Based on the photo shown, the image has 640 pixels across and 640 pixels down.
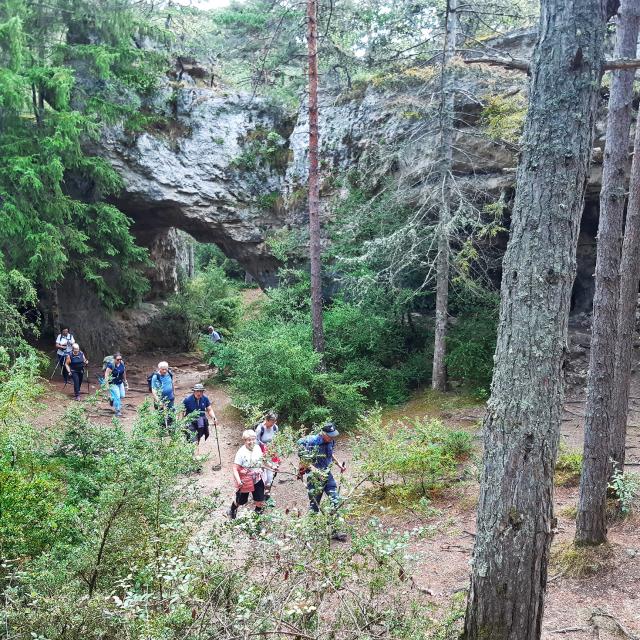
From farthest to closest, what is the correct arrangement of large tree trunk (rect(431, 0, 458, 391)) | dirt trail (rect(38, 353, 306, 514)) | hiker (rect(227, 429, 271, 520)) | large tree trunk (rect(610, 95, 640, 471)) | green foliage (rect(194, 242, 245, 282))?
green foliage (rect(194, 242, 245, 282)), large tree trunk (rect(431, 0, 458, 391)), dirt trail (rect(38, 353, 306, 514)), hiker (rect(227, 429, 271, 520)), large tree trunk (rect(610, 95, 640, 471))

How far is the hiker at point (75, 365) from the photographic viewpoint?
13445mm

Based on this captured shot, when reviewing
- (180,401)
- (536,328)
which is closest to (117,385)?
(180,401)

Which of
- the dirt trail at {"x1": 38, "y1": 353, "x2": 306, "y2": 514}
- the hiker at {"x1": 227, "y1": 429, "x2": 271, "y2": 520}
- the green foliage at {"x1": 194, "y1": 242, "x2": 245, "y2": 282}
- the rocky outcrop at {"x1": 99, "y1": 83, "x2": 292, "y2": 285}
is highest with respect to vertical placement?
the rocky outcrop at {"x1": 99, "y1": 83, "x2": 292, "y2": 285}

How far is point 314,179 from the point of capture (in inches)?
523

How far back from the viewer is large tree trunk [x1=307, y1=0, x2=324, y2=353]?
40.9ft

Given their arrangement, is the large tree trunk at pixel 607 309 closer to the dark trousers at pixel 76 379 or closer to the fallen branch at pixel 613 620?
the fallen branch at pixel 613 620

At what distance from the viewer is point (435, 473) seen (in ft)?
27.8

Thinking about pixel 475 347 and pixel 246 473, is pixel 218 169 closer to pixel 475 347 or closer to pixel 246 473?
pixel 475 347

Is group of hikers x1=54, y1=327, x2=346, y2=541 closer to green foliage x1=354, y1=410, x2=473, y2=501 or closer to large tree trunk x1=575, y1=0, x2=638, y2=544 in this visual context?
green foliage x1=354, y1=410, x2=473, y2=501

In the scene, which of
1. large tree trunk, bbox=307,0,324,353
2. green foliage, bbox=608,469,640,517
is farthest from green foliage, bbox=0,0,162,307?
green foliage, bbox=608,469,640,517

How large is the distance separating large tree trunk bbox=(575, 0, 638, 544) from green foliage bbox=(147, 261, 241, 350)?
14502 mm

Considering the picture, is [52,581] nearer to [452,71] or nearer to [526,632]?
[526,632]

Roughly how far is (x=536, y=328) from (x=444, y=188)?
31.0 feet

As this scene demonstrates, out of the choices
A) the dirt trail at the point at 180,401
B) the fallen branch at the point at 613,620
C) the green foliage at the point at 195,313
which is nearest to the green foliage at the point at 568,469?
the fallen branch at the point at 613,620
